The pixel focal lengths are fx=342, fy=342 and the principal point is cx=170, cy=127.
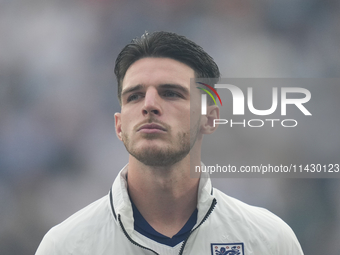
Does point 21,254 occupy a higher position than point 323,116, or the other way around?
point 323,116

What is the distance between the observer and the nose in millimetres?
1836

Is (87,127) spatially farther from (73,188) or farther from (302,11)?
(302,11)

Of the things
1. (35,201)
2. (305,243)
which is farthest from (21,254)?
(305,243)

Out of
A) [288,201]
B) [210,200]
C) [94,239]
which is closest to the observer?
[94,239]

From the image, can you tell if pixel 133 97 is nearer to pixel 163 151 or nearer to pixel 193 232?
pixel 163 151

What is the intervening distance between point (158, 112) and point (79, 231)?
2.57 ft

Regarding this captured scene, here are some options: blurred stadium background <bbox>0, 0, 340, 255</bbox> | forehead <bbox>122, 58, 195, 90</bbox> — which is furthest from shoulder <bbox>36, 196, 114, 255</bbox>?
blurred stadium background <bbox>0, 0, 340, 255</bbox>

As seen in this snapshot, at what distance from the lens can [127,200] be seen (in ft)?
6.18

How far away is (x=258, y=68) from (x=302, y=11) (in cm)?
121

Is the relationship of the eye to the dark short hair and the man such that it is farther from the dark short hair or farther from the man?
the dark short hair

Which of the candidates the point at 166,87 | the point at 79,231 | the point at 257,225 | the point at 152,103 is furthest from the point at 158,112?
the point at 257,225

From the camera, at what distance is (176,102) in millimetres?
1926

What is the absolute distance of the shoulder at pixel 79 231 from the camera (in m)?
1.83

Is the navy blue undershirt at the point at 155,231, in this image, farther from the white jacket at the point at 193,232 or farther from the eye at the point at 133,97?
the eye at the point at 133,97
